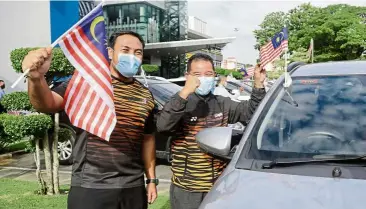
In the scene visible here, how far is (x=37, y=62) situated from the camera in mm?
2285

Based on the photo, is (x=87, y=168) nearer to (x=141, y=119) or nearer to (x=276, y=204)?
(x=141, y=119)

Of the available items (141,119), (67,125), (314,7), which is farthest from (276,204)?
(314,7)

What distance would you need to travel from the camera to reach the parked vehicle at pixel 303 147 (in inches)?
81.0

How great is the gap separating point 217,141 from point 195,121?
0.58 m

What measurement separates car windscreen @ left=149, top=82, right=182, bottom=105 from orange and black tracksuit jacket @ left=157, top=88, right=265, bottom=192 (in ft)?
15.1

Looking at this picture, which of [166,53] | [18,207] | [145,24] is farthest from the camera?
[166,53]

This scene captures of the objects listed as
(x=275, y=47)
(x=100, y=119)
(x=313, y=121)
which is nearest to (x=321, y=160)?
(x=313, y=121)

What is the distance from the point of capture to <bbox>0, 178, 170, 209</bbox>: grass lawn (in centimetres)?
566

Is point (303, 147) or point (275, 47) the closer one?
point (303, 147)

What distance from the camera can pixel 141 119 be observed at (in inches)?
118

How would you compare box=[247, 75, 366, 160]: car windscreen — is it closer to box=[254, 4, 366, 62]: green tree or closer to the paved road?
the paved road

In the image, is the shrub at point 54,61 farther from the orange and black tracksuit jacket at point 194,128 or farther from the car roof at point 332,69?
the car roof at point 332,69

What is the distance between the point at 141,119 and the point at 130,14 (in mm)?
39888

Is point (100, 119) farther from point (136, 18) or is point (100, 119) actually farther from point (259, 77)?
point (136, 18)
